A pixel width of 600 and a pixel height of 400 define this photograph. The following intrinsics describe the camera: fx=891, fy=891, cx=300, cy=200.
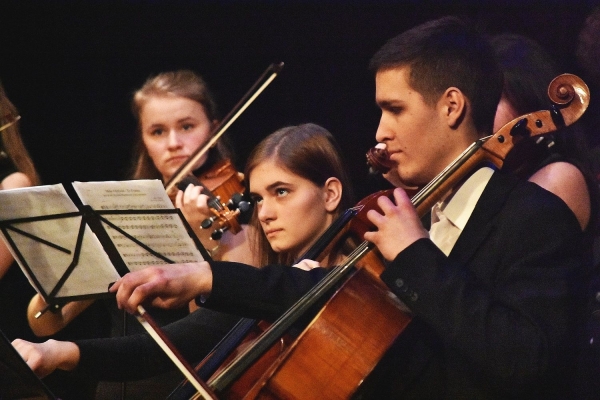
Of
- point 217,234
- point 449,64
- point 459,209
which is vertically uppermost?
point 449,64

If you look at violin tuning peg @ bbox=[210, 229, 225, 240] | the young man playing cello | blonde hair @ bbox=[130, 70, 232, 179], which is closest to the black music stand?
the young man playing cello

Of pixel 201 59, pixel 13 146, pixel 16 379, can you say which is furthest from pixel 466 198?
pixel 201 59

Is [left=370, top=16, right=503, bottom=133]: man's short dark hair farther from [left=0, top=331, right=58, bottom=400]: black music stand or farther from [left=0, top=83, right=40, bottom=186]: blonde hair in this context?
[left=0, top=83, right=40, bottom=186]: blonde hair

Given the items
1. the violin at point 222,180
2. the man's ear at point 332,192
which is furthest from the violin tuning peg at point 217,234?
the man's ear at point 332,192

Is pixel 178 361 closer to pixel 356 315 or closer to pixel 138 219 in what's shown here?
pixel 356 315

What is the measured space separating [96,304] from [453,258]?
1997 mm

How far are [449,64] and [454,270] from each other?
49 centimetres

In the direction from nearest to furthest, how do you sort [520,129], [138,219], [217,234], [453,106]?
1. [520,129]
2. [453,106]
3. [138,219]
4. [217,234]

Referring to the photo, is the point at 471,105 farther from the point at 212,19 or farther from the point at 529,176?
the point at 212,19

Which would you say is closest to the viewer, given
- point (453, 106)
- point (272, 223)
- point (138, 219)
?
point (453, 106)

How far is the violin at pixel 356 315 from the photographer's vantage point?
1.55 m

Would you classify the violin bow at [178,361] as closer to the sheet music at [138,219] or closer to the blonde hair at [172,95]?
the sheet music at [138,219]

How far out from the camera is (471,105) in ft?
5.85

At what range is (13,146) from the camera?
2.96m
